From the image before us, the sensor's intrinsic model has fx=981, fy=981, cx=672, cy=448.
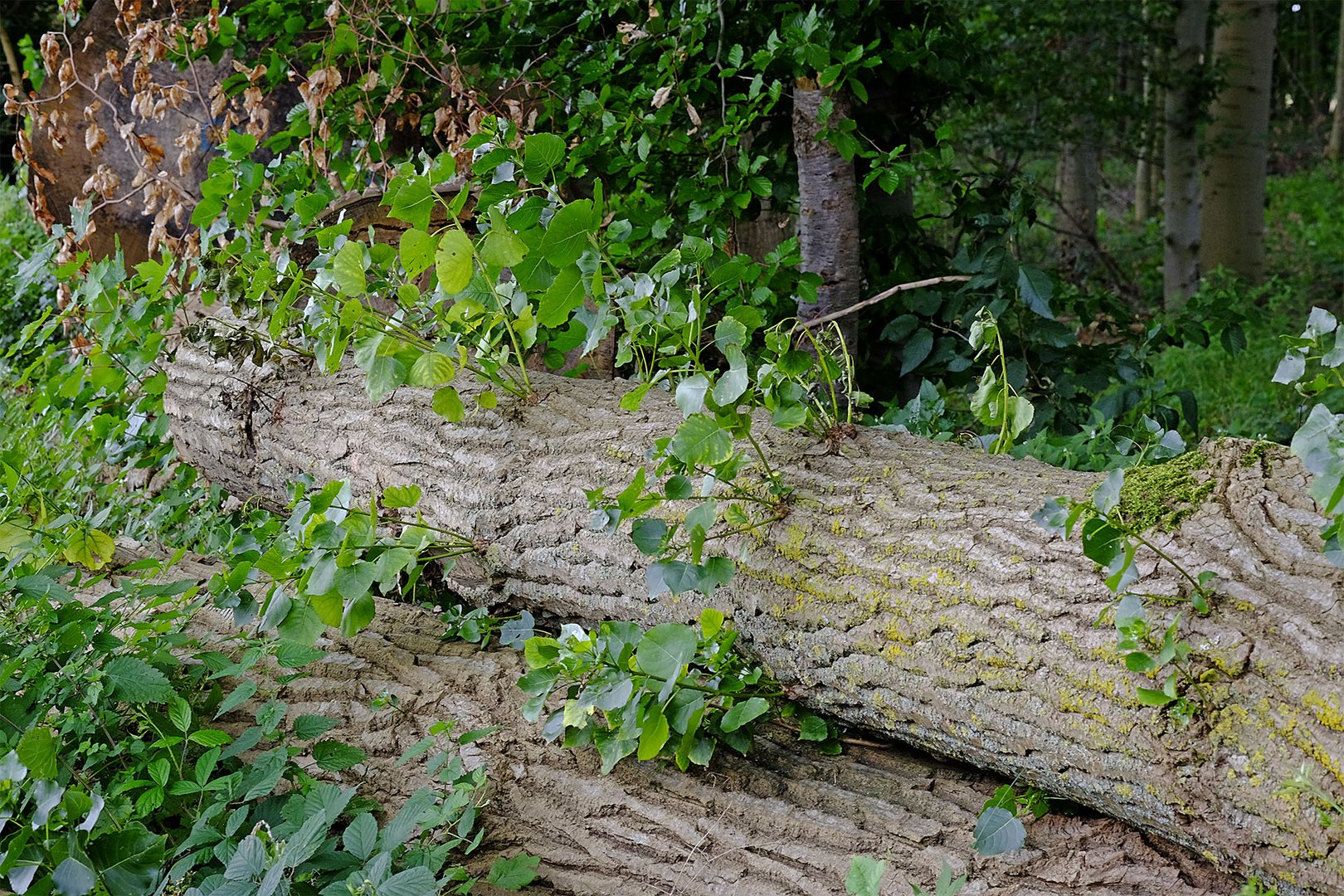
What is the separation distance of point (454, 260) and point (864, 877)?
1.17m

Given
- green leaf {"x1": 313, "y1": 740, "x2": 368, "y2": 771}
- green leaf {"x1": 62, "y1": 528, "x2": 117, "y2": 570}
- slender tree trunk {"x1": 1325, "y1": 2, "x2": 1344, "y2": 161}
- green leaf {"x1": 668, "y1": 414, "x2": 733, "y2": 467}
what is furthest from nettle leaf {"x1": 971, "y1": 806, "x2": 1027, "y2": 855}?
slender tree trunk {"x1": 1325, "y1": 2, "x2": 1344, "y2": 161}

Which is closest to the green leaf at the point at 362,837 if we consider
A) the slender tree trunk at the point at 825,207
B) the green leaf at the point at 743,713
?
the green leaf at the point at 743,713

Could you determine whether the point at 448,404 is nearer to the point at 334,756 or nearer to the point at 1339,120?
the point at 334,756

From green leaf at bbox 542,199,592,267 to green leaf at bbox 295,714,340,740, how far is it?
89 cm

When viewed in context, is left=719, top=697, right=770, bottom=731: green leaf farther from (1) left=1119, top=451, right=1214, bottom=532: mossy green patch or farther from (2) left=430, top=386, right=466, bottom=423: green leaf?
(2) left=430, top=386, right=466, bottom=423: green leaf

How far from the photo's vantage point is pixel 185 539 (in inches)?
113

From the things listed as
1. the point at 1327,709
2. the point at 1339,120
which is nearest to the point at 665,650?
the point at 1327,709

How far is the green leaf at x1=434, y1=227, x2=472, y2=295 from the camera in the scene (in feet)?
5.54

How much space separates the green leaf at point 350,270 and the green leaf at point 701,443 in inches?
30.9

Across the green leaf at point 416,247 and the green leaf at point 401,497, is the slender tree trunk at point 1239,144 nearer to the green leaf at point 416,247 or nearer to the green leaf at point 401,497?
the green leaf at point 416,247

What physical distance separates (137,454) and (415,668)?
180 centimetres

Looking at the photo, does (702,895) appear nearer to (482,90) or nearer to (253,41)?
(482,90)

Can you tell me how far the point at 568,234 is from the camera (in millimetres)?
1708

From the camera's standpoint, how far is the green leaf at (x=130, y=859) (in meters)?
1.39
